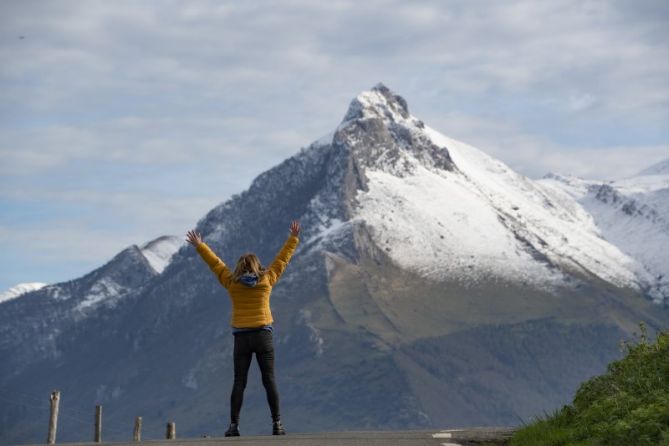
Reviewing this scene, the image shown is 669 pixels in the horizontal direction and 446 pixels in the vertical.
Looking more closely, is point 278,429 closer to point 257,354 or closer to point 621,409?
point 257,354

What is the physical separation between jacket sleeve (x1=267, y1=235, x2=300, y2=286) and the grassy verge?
6455mm

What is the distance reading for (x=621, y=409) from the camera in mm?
23844

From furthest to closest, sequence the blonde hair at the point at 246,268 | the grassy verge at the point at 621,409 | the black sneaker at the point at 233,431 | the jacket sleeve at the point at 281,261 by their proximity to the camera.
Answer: the black sneaker at the point at 233,431 < the jacket sleeve at the point at 281,261 < the blonde hair at the point at 246,268 < the grassy verge at the point at 621,409

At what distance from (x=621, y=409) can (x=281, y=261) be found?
9.44 metres

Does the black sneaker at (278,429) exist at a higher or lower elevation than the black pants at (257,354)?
lower

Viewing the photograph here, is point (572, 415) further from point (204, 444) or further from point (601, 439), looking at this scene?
point (204, 444)

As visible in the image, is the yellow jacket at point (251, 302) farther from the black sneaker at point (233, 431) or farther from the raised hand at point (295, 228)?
the black sneaker at point (233, 431)

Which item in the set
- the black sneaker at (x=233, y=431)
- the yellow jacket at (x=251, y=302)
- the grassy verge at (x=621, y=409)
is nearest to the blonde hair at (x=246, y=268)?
the yellow jacket at (x=251, y=302)

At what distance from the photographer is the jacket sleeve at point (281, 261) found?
3008 cm

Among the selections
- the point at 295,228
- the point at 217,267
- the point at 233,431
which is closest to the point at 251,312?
Answer: the point at 217,267

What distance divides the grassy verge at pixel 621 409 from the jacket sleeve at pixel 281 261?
6455mm

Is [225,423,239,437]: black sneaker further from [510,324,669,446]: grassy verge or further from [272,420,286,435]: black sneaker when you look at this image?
[510,324,669,446]: grassy verge

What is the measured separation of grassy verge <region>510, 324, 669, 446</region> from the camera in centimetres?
2208

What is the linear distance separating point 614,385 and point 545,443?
2292 mm
